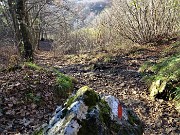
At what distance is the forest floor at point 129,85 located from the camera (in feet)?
18.4

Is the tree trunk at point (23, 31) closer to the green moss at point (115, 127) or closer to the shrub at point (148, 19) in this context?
the shrub at point (148, 19)

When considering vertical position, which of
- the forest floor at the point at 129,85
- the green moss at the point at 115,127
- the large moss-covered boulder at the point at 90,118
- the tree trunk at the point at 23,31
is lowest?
the forest floor at the point at 129,85

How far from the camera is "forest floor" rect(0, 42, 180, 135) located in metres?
5.61

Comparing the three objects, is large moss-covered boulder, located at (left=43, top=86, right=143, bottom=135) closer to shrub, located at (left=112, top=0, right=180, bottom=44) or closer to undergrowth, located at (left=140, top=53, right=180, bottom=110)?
undergrowth, located at (left=140, top=53, right=180, bottom=110)

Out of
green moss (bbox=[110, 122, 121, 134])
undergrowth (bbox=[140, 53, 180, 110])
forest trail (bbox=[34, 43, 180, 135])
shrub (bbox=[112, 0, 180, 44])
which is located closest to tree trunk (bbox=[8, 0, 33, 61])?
forest trail (bbox=[34, 43, 180, 135])

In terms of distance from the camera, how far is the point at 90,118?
3.59 meters

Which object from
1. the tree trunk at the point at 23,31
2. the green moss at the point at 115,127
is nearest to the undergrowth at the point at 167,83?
the green moss at the point at 115,127

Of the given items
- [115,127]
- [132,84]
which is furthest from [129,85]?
[115,127]

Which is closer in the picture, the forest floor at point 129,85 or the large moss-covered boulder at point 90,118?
the large moss-covered boulder at point 90,118

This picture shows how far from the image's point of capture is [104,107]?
3.86m

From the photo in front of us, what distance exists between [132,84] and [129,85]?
0.10m

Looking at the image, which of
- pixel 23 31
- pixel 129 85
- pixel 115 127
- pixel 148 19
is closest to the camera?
pixel 115 127

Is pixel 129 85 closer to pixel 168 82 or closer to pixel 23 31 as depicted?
pixel 168 82

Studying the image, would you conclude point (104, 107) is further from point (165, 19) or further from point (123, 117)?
point (165, 19)
